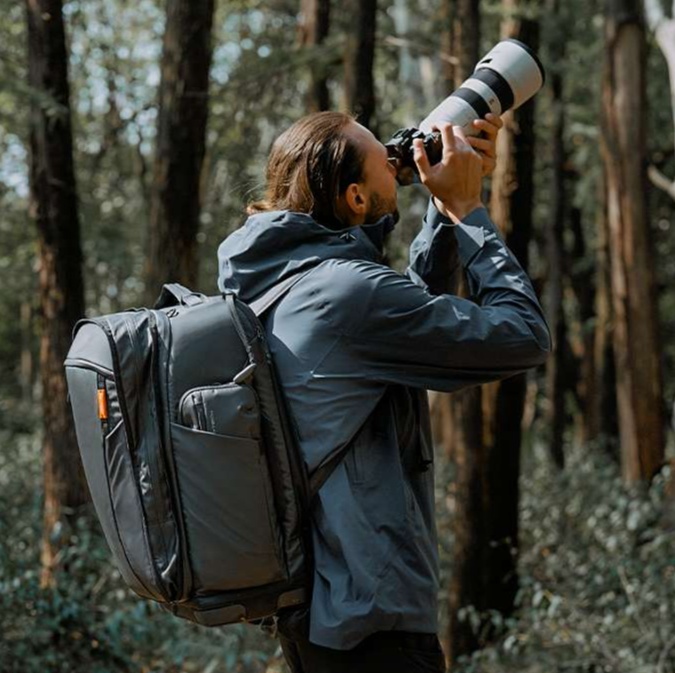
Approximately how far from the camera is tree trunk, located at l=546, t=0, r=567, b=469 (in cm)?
1859

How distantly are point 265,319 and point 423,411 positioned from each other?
43 centimetres

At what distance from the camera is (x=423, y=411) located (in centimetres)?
297

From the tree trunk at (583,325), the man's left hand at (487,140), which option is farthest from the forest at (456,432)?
the tree trunk at (583,325)

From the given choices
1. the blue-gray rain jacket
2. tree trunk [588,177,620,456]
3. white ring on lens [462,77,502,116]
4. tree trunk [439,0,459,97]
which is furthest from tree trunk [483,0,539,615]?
tree trunk [588,177,620,456]

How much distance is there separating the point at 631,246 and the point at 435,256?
8658 mm

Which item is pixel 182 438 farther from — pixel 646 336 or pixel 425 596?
pixel 646 336

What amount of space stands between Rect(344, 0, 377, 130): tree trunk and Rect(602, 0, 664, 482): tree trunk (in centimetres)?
321

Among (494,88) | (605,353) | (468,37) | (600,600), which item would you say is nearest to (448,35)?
(468,37)

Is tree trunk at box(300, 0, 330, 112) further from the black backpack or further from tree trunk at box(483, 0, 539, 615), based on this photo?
Result: the black backpack

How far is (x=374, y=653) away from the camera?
273cm

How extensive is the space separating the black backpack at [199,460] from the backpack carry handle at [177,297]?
88 mm

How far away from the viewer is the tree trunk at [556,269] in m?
18.6

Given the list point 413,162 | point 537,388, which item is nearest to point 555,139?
point 537,388

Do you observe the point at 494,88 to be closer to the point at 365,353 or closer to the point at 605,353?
the point at 365,353
